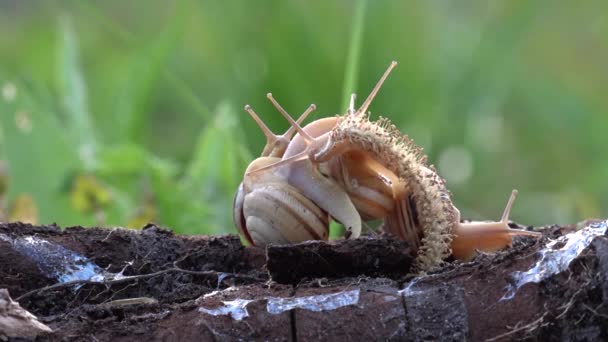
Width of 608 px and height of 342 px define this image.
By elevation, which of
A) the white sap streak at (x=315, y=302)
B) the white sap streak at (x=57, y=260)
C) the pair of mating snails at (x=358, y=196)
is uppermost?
the pair of mating snails at (x=358, y=196)

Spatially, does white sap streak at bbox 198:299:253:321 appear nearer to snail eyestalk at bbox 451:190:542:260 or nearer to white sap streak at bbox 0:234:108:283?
white sap streak at bbox 0:234:108:283

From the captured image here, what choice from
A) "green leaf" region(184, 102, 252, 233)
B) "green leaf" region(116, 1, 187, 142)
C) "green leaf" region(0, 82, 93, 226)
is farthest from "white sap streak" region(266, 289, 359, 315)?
"green leaf" region(116, 1, 187, 142)

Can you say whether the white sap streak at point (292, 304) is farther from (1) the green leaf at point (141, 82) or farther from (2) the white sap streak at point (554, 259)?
(1) the green leaf at point (141, 82)

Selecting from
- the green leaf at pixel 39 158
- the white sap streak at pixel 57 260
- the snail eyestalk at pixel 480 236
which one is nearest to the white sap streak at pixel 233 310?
the white sap streak at pixel 57 260

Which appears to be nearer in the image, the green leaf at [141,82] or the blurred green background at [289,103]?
the blurred green background at [289,103]

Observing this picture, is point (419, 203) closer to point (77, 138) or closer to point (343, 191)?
point (343, 191)
